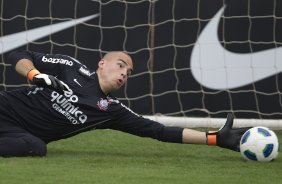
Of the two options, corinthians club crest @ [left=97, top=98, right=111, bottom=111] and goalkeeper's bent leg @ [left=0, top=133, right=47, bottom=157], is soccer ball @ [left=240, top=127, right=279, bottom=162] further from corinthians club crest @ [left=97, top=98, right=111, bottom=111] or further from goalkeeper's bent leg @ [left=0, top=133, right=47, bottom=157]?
goalkeeper's bent leg @ [left=0, top=133, right=47, bottom=157]

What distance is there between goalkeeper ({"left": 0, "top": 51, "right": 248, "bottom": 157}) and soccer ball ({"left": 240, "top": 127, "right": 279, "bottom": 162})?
0.14 m

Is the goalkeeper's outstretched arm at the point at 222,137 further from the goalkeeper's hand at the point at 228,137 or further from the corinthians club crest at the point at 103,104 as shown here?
the corinthians club crest at the point at 103,104

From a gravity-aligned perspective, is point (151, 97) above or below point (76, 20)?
below

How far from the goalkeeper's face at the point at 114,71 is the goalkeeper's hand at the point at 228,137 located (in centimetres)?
67

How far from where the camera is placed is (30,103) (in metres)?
5.23

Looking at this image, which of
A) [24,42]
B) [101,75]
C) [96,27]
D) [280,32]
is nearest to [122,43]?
[96,27]

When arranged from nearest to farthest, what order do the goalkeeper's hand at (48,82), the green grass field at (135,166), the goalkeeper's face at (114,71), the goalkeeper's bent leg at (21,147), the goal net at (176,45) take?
the green grass field at (135,166) → the goalkeeper's hand at (48,82) → the goalkeeper's bent leg at (21,147) → the goalkeeper's face at (114,71) → the goal net at (176,45)

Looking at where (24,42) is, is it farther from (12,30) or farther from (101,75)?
(101,75)

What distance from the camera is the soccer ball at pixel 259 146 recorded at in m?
4.92

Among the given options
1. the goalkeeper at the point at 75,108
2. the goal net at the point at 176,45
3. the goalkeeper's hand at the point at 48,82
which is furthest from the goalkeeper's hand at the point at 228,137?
the goal net at the point at 176,45

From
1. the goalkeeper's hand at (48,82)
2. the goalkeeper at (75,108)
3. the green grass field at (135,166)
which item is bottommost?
the green grass field at (135,166)

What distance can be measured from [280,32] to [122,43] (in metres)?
1.41

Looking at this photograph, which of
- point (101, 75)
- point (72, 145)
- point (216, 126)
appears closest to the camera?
point (101, 75)

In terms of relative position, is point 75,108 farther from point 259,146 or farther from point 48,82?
point 259,146
